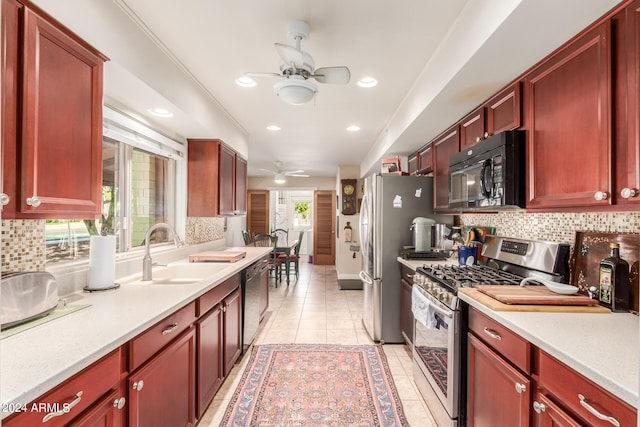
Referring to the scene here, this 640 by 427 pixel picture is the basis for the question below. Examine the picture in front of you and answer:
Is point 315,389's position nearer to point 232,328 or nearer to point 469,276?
point 232,328

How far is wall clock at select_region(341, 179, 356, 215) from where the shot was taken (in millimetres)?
6633

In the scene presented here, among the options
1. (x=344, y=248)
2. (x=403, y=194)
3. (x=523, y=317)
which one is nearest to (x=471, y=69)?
(x=523, y=317)

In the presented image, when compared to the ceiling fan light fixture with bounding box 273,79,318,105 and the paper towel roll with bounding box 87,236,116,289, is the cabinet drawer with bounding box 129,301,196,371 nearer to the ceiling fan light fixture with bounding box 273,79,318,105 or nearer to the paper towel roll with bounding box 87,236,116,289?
the paper towel roll with bounding box 87,236,116,289

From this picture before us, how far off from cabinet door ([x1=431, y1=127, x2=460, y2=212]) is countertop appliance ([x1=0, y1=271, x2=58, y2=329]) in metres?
2.72

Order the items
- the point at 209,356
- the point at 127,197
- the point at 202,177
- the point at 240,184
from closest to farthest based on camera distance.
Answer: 1. the point at 209,356
2. the point at 127,197
3. the point at 202,177
4. the point at 240,184

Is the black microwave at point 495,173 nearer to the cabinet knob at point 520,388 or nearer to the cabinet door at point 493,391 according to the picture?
the cabinet door at point 493,391

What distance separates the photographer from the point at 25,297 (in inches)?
51.8

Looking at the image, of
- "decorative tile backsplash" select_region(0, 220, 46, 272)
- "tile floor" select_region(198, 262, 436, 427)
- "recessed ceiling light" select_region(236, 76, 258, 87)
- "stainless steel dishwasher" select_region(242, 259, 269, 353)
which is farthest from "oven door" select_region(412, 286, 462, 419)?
"decorative tile backsplash" select_region(0, 220, 46, 272)

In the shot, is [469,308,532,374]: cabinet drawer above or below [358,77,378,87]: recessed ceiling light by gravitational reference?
below

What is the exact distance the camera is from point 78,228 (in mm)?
2080

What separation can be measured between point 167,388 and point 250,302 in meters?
1.57

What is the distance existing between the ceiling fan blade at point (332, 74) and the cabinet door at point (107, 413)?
1782mm

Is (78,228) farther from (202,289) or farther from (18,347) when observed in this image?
(18,347)

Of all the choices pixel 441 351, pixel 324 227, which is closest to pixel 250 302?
pixel 441 351
